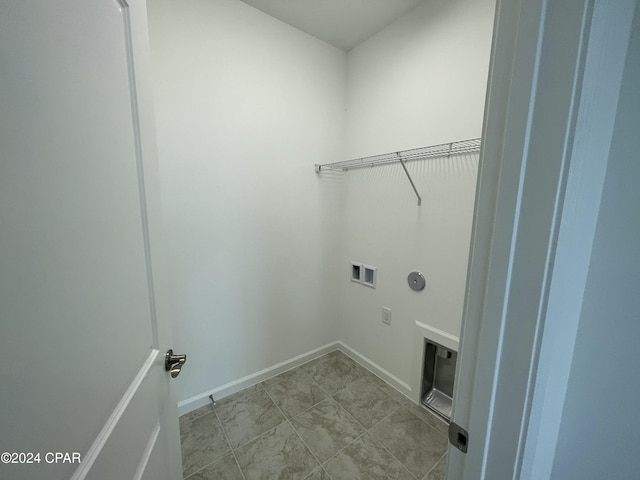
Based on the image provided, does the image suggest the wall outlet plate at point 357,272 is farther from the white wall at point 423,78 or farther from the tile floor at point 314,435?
the white wall at point 423,78

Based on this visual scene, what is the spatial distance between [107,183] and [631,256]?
1070 mm

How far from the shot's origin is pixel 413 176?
160cm

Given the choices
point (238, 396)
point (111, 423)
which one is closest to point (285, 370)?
point (238, 396)

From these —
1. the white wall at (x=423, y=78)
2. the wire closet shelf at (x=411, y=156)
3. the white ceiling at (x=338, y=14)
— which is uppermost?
the white ceiling at (x=338, y=14)

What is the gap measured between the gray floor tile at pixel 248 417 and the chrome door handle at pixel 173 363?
3.19 ft

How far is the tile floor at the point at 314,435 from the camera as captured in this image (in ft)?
4.13

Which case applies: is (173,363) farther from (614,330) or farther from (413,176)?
(413,176)

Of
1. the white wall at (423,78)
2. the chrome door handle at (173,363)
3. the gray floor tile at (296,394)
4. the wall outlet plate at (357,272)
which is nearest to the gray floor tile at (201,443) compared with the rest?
the gray floor tile at (296,394)

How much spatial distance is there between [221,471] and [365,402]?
0.96 meters

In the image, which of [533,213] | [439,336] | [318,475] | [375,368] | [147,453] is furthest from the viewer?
[375,368]

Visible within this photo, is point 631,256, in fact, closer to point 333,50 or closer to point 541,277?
point 541,277

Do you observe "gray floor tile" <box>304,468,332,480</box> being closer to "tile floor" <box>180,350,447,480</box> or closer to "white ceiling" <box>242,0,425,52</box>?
"tile floor" <box>180,350,447,480</box>

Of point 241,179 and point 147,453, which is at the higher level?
point 241,179

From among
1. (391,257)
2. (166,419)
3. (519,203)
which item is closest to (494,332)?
(519,203)
